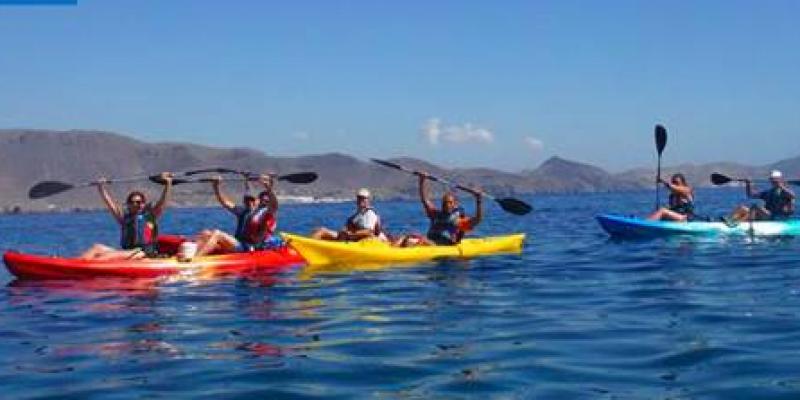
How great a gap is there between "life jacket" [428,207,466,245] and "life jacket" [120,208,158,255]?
5721mm

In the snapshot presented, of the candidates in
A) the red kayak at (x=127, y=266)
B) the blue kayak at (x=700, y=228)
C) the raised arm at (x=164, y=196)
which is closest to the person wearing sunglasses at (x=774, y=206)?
the blue kayak at (x=700, y=228)

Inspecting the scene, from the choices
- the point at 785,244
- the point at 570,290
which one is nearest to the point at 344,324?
the point at 570,290

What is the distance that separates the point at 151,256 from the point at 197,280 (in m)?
1.55

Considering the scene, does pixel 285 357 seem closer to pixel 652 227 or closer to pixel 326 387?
pixel 326 387

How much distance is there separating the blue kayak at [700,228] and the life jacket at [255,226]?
9.32m

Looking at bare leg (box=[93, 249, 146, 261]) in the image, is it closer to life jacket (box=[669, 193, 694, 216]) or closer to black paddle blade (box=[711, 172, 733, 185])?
life jacket (box=[669, 193, 694, 216])

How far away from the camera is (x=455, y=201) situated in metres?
19.0

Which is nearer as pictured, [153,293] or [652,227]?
[153,293]

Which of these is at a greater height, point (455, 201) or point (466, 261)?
point (455, 201)

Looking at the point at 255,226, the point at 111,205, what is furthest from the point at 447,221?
the point at 111,205

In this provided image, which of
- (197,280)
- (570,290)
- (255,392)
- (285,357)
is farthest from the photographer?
(197,280)

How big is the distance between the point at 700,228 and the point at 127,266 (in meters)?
13.5

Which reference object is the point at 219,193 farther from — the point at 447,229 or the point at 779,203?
the point at 779,203

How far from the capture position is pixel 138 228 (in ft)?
55.9
